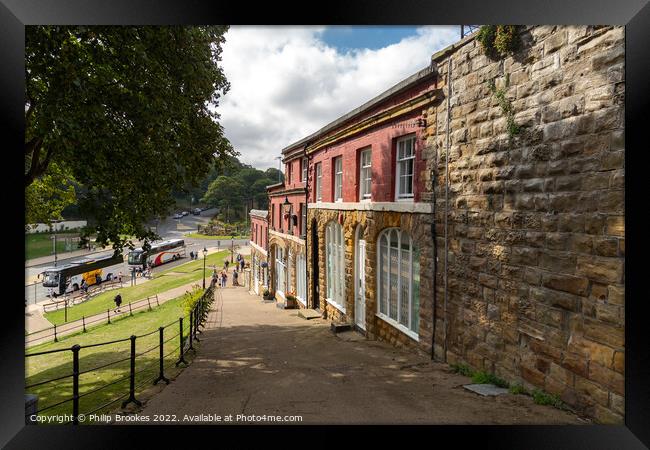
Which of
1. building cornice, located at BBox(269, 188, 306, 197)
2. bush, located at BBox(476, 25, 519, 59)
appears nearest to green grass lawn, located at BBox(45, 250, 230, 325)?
building cornice, located at BBox(269, 188, 306, 197)

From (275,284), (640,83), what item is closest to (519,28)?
(640,83)

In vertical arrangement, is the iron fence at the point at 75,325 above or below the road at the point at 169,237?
below

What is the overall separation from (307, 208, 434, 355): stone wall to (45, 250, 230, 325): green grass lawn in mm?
4481

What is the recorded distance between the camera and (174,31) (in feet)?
20.6

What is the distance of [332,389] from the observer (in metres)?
5.09

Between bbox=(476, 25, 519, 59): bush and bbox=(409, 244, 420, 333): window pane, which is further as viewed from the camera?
bbox=(409, 244, 420, 333): window pane

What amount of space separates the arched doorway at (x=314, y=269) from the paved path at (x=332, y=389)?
556cm

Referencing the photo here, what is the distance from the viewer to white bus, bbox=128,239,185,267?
7640 millimetres

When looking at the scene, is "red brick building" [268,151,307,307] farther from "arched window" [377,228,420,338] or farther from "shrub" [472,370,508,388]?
"shrub" [472,370,508,388]

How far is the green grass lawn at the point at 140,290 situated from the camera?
6113 mm

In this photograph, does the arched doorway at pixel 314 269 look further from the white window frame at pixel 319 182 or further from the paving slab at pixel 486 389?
the paving slab at pixel 486 389

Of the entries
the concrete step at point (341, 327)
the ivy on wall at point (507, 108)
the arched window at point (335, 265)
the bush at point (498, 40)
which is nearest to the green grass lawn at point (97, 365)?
the concrete step at point (341, 327)
